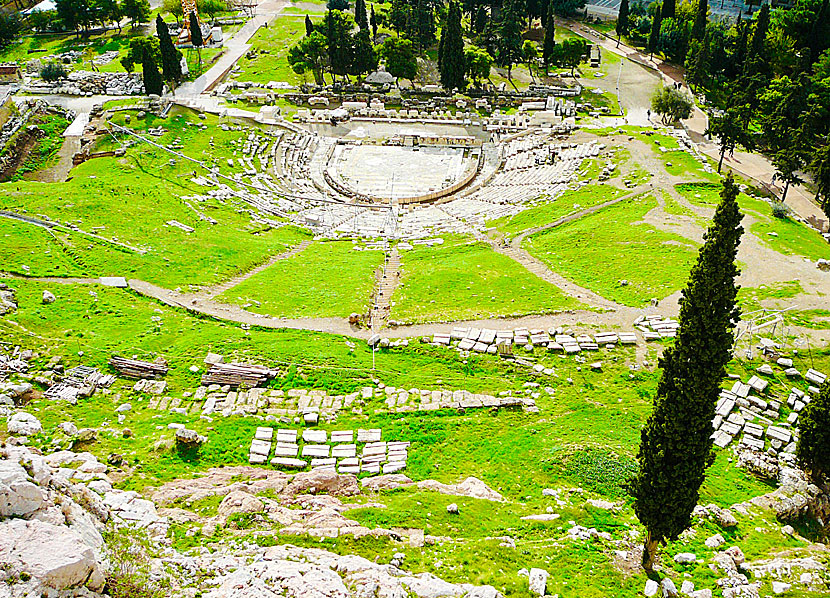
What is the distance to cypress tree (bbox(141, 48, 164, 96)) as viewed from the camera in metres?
97.4

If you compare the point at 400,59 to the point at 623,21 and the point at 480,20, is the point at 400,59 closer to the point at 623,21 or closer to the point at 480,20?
the point at 480,20

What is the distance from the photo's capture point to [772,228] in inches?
2559

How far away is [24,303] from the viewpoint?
4838 cm

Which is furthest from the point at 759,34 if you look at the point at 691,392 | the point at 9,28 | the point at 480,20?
the point at 9,28

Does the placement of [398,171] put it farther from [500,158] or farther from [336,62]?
[336,62]

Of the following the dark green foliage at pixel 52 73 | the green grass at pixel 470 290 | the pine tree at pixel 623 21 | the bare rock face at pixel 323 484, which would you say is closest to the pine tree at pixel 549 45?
the pine tree at pixel 623 21

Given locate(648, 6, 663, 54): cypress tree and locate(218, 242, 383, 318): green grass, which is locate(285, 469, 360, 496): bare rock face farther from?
locate(648, 6, 663, 54): cypress tree

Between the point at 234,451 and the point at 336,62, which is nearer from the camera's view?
the point at 234,451

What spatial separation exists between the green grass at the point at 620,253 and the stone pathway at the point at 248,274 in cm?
2358

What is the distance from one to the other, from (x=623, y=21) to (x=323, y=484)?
133m

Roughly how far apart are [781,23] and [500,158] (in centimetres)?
6102

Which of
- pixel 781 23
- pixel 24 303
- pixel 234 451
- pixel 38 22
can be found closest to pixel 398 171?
pixel 24 303

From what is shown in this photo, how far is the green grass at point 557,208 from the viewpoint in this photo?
7375 centimetres

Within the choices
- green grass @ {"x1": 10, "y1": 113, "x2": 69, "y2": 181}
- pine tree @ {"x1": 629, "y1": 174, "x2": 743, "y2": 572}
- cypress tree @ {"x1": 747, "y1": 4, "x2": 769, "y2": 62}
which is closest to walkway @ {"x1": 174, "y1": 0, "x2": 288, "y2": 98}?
green grass @ {"x1": 10, "y1": 113, "x2": 69, "y2": 181}
